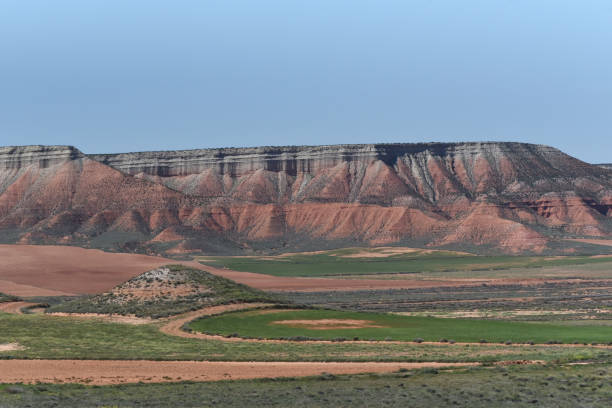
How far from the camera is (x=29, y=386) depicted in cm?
3584

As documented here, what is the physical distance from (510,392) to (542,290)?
7719 centimetres

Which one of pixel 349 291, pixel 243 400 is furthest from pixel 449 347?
pixel 349 291

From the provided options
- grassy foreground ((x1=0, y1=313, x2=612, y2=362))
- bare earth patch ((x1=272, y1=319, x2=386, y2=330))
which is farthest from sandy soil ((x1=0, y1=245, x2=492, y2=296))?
grassy foreground ((x1=0, y1=313, x2=612, y2=362))

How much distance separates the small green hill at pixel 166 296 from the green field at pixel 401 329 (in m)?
4.79

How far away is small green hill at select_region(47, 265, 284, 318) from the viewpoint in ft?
229

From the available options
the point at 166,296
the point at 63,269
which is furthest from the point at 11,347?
the point at 63,269

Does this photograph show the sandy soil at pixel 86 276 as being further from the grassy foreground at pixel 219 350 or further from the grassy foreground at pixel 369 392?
the grassy foreground at pixel 369 392

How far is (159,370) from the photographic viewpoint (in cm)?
4119

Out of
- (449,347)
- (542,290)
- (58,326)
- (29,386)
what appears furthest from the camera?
(542,290)

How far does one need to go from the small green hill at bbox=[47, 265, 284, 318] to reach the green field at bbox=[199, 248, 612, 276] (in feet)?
215

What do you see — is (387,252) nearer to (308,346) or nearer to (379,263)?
(379,263)

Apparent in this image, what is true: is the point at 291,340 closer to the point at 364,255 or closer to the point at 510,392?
the point at 510,392

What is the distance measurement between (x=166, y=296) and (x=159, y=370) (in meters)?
32.3

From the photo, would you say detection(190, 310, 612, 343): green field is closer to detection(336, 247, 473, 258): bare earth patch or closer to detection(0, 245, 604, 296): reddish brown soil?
detection(0, 245, 604, 296): reddish brown soil
